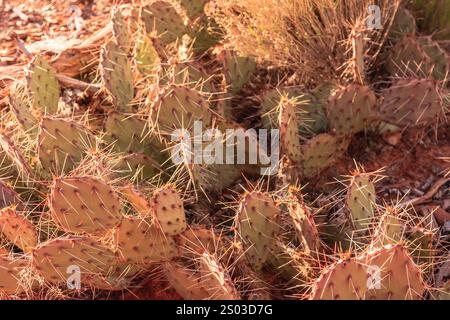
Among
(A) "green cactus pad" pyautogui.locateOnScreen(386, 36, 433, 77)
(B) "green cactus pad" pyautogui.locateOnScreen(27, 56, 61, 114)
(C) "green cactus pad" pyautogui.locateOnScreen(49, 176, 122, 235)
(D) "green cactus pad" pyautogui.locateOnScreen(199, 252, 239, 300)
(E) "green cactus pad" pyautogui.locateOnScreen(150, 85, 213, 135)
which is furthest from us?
(A) "green cactus pad" pyautogui.locateOnScreen(386, 36, 433, 77)

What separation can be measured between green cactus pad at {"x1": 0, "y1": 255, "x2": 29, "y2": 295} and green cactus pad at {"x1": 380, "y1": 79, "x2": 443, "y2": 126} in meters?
1.69

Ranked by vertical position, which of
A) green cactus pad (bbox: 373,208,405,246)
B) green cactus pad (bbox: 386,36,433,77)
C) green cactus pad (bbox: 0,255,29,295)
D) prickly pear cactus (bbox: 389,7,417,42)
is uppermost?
prickly pear cactus (bbox: 389,7,417,42)

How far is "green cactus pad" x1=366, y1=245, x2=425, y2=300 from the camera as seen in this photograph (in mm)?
2236

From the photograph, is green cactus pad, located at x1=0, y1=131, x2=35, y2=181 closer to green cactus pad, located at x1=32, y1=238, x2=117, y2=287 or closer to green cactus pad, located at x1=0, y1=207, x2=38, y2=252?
green cactus pad, located at x1=0, y1=207, x2=38, y2=252

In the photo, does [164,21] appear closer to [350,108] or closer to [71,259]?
[350,108]

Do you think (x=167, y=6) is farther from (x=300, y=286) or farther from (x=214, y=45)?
(x=300, y=286)

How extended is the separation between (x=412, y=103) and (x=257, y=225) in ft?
3.36

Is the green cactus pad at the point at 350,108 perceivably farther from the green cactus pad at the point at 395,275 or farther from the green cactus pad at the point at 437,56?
the green cactus pad at the point at 395,275

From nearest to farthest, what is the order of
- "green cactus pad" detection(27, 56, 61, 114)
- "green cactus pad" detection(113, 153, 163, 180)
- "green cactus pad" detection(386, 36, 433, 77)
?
"green cactus pad" detection(113, 153, 163, 180)
"green cactus pad" detection(27, 56, 61, 114)
"green cactus pad" detection(386, 36, 433, 77)

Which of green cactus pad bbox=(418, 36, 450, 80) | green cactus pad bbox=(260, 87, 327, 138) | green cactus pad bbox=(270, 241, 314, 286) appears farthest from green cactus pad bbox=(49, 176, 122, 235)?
green cactus pad bbox=(418, 36, 450, 80)

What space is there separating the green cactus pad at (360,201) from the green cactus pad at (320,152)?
43 cm

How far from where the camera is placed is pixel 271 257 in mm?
2799

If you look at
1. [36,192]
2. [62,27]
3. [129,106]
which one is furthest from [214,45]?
[36,192]

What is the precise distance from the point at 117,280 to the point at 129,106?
90 cm
